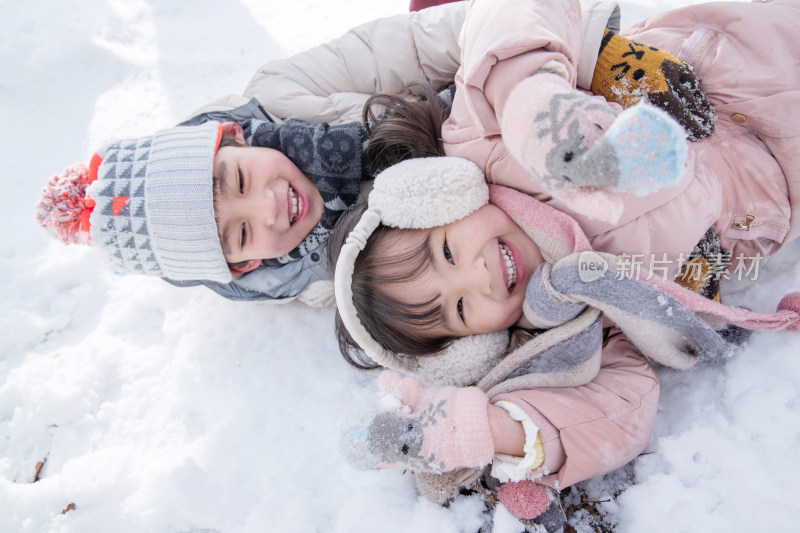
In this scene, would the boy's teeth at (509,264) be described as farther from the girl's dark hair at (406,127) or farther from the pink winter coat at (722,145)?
the girl's dark hair at (406,127)

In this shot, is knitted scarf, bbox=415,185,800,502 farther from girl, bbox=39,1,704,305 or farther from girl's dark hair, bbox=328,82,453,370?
girl, bbox=39,1,704,305

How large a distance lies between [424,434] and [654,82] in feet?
3.80

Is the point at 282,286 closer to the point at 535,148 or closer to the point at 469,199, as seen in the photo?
the point at 469,199

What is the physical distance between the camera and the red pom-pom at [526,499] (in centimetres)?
123

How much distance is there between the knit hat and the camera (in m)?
1.48

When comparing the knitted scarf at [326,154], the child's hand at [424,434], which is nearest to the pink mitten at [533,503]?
the child's hand at [424,434]

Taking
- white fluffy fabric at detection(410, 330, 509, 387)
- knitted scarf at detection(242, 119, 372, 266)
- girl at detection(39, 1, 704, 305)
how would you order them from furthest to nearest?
knitted scarf at detection(242, 119, 372, 266)
girl at detection(39, 1, 704, 305)
white fluffy fabric at detection(410, 330, 509, 387)

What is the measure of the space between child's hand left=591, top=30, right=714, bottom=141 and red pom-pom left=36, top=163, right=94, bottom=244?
1.62 m

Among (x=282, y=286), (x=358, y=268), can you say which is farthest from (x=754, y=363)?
(x=282, y=286)

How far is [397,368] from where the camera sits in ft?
4.61

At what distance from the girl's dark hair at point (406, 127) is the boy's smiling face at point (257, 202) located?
0.95 feet

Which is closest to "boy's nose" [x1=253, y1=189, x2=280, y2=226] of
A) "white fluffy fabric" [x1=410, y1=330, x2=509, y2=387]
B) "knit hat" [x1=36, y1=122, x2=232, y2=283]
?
"knit hat" [x1=36, y1=122, x2=232, y2=283]

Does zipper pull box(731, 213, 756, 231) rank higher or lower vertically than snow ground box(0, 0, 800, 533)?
higher

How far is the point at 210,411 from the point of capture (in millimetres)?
1644
